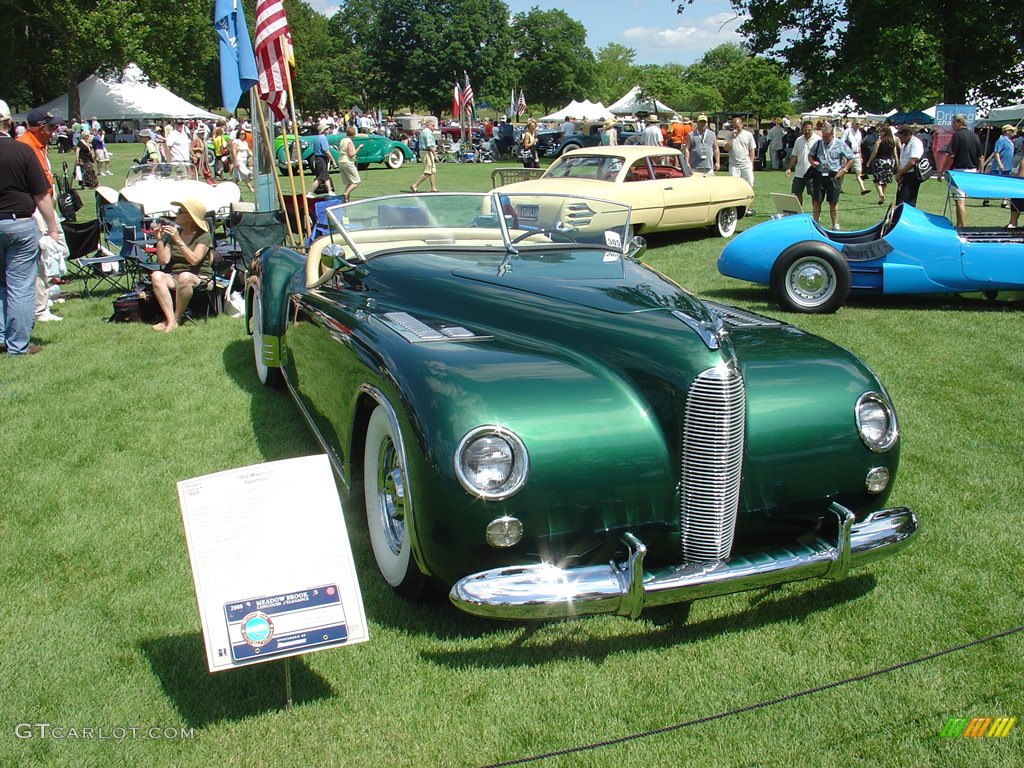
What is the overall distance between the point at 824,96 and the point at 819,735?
114ft

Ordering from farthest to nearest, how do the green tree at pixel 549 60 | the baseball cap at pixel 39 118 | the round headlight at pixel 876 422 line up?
the green tree at pixel 549 60, the baseball cap at pixel 39 118, the round headlight at pixel 876 422

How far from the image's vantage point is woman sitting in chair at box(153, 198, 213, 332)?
836 cm

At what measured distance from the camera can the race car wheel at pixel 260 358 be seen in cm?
636

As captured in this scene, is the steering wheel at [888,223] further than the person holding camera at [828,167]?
No

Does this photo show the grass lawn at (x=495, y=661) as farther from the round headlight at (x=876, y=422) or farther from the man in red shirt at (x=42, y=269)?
the man in red shirt at (x=42, y=269)

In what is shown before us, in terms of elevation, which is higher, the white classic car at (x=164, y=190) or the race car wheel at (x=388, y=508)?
the white classic car at (x=164, y=190)

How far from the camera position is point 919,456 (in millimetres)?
5031

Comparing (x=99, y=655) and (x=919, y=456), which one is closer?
(x=99, y=655)

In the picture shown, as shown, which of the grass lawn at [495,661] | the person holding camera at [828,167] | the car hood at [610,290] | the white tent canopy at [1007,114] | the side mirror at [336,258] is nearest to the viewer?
the grass lawn at [495,661]

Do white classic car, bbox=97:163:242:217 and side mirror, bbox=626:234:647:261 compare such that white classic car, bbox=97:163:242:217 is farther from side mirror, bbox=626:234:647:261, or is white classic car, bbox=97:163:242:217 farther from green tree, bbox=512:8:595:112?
green tree, bbox=512:8:595:112

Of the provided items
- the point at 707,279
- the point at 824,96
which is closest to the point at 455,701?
the point at 707,279

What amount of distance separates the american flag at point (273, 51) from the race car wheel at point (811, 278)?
225 inches

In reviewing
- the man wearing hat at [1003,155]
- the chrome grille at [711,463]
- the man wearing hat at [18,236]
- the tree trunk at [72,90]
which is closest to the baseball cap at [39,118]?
the man wearing hat at [18,236]

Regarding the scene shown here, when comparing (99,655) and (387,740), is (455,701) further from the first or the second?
(99,655)
